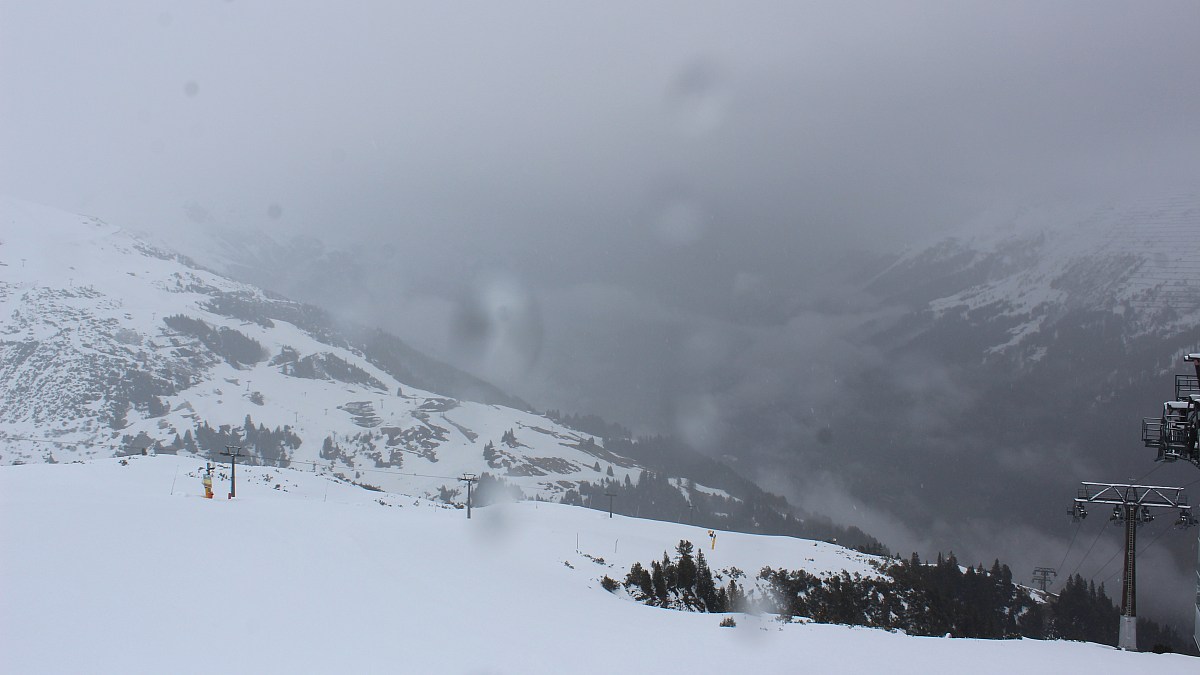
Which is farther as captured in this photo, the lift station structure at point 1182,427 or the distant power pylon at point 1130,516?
the lift station structure at point 1182,427

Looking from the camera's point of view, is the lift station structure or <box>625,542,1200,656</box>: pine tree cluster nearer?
the lift station structure

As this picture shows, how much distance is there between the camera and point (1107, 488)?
3319cm

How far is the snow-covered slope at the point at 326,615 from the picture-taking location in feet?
37.0

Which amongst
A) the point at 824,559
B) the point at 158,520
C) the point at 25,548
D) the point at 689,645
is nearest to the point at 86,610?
the point at 25,548

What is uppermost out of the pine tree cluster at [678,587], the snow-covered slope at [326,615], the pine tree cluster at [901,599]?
the snow-covered slope at [326,615]

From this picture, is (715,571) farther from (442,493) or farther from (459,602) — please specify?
(442,493)

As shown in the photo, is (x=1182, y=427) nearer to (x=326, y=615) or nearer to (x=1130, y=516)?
(x=1130, y=516)

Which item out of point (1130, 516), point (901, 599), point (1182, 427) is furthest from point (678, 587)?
point (901, 599)

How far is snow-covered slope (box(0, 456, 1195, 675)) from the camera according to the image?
1128cm

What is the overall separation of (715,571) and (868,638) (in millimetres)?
35469

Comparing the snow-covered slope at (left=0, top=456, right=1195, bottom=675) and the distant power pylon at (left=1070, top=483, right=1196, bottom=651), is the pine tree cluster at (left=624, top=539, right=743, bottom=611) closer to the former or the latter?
the snow-covered slope at (left=0, top=456, right=1195, bottom=675)

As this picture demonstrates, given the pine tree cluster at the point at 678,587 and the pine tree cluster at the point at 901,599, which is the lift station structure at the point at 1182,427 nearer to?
the pine tree cluster at the point at 901,599

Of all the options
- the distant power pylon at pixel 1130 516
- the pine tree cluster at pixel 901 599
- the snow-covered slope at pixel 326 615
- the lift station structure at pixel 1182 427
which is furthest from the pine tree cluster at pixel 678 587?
the lift station structure at pixel 1182 427

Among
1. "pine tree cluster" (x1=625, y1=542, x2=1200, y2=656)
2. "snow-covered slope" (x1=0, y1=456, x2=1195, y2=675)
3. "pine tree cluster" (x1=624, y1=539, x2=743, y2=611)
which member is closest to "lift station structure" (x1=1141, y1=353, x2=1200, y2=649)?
"pine tree cluster" (x1=625, y1=542, x2=1200, y2=656)
